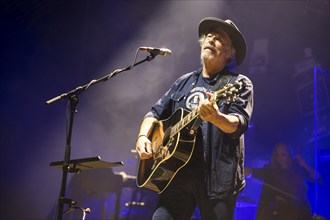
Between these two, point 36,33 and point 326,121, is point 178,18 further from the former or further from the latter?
point 326,121

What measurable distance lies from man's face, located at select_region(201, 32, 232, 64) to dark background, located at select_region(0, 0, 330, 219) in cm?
460

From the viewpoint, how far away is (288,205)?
650 centimetres

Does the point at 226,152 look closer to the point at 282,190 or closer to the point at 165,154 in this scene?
the point at 165,154

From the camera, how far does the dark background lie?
22.0 feet

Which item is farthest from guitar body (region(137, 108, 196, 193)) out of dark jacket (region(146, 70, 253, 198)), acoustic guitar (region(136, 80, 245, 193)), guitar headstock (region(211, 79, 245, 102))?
guitar headstock (region(211, 79, 245, 102))

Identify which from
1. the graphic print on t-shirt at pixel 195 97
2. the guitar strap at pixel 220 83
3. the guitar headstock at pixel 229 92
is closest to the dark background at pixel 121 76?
the graphic print on t-shirt at pixel 195 97

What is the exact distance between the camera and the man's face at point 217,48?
9.40ft

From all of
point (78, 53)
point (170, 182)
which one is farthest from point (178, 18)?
point (170, 182)

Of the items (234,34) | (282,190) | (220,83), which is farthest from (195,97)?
(282,190)

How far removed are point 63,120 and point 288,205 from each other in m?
4.38

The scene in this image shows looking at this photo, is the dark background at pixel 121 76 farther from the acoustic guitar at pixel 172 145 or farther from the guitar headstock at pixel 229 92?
the guitar headstock at pixel 229 92

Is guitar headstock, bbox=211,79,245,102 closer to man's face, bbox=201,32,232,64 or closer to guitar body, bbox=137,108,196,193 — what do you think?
guitar body, bbox=137,108,196,193

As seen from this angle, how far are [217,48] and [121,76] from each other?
211 inches

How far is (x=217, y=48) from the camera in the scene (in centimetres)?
287
